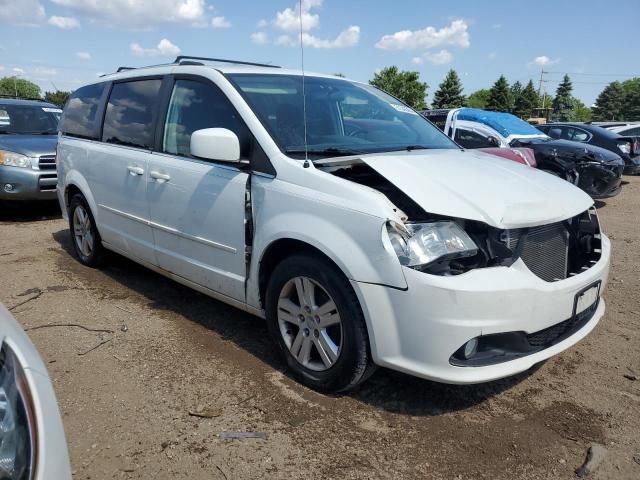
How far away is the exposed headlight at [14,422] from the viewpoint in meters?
1.25

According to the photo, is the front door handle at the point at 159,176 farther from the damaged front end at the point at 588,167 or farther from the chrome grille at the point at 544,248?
the damaged front end at the point at 588,167

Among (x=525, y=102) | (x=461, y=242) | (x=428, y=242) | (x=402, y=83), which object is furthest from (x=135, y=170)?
(x=525, y=102)

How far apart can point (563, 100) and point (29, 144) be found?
9532cm

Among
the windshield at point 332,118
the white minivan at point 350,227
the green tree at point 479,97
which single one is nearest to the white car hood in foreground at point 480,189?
the white minivan at point 350,227

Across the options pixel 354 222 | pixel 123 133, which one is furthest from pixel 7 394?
pixel 123 133

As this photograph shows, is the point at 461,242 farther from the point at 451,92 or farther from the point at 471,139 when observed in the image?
the point at 451,92

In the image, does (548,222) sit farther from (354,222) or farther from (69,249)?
(69,249)

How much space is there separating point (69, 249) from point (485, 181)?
16.9 feet

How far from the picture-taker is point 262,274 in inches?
132

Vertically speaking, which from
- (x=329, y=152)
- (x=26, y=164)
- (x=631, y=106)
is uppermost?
(x=631, y=106)

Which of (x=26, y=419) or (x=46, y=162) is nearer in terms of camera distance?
(x=26, y=419)

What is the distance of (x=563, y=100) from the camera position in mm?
89625

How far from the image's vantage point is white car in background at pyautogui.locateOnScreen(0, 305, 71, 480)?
1278 millimetres

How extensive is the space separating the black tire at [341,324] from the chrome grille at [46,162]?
6.06 meters
